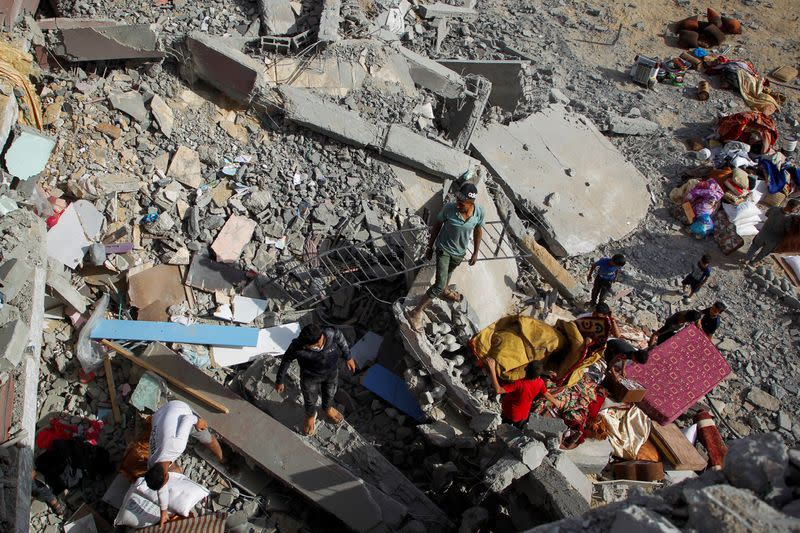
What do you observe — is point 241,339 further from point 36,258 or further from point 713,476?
point 713,476

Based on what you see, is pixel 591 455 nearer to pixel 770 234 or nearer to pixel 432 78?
pixel 770 234

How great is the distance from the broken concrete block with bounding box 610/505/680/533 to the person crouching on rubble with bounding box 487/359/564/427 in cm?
289

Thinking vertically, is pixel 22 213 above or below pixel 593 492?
above

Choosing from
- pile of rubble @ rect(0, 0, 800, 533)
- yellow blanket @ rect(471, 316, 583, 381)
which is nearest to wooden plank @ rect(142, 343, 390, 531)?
pile of rubble @ rect(0, 0, 800, 533)

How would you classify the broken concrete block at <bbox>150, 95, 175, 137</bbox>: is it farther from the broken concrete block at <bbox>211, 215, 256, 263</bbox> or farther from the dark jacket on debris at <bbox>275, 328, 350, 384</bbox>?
the dark jacket on debris at <bbox>275, 328, 350, 384</bbox>

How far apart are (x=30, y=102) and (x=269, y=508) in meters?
5.44

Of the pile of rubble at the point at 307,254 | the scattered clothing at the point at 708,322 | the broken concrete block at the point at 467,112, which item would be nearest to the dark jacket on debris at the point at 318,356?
the pile of rubble at the point at 307,254

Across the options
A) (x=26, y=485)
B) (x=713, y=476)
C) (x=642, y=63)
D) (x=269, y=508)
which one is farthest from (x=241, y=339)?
(x=642, y=63)

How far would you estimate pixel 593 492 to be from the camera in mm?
5305

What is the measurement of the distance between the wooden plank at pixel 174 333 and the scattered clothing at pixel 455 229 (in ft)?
7.89

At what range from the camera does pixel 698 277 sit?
7.79 m

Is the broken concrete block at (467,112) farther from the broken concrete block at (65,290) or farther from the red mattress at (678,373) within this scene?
the broken concrete block at (65,290)

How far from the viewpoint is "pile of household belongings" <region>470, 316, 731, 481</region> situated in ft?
18.8

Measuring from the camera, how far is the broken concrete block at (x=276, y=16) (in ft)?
26.5
